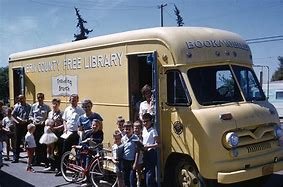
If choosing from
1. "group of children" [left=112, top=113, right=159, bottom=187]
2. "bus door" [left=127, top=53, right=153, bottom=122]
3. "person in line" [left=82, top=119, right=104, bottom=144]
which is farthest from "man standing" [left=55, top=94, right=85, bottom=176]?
"group of children" [left=112, top=113, right=159, bottom=187]

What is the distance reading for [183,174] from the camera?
23.2 ft

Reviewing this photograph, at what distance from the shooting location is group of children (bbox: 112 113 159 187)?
7.10 metres

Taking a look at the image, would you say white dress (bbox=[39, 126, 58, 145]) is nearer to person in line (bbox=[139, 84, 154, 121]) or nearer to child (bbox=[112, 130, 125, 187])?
child (bbox=[112, 130, 125, 187])

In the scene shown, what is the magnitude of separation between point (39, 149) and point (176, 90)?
17.4 ft

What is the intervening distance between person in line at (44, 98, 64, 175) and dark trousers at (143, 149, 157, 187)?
335 cm

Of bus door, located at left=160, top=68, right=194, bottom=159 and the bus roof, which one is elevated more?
the bus roof

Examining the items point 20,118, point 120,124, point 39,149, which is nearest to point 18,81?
point 20,118

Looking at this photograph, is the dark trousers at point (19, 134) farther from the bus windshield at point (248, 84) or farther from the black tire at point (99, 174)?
the bus windshield at point (248, 84)

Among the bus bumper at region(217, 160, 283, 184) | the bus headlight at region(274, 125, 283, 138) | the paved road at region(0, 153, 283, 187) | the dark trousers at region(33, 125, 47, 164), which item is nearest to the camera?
the bus bumper at region(217, 160, 283, 184)

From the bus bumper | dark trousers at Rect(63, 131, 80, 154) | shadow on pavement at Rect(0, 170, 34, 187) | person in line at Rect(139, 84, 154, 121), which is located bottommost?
shadow on pavement at Rect(0, 170, 34, 187)

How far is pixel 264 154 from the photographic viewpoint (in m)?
7.04

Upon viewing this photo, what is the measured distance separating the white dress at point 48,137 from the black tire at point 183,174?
11.8ft

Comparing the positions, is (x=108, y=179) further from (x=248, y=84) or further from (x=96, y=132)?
(x=248, y=84)

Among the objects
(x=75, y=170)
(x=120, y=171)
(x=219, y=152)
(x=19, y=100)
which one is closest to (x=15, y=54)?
(x=19, y=100)
